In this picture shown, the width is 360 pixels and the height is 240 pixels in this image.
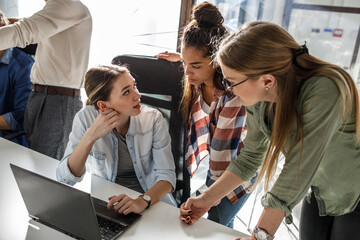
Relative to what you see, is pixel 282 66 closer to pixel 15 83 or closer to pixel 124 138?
pixel 124 138

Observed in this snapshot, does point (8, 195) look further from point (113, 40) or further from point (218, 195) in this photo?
point (113, 40)

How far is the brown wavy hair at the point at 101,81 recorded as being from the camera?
54.5 inches

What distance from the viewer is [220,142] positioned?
1.27 metres

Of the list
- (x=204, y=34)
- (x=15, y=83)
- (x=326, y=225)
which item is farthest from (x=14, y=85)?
(x=326, y=225)

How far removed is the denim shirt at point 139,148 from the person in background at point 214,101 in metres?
0.15

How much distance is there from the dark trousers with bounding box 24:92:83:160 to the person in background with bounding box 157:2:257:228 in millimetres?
907

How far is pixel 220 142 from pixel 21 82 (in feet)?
4.98

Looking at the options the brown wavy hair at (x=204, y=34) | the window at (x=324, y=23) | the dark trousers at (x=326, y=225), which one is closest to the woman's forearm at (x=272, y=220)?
the dark trousers at (x=326, y=225)

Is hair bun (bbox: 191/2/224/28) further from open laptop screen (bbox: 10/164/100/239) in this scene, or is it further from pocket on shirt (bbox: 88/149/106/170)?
open laptop screen (bbox: 10/164/100/239)

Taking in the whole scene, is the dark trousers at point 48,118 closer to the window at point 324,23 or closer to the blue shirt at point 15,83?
the blue shirt at point 15,83

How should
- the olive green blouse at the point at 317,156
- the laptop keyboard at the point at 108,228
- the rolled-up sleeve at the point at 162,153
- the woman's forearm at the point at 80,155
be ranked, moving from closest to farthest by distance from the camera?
the olive green blouse at the point at 317,156 → the laptop keyboard at the point at 108,228 → the woman's forearm at the point at 80,155 → the rolled-up sleeve at the point at 162,153

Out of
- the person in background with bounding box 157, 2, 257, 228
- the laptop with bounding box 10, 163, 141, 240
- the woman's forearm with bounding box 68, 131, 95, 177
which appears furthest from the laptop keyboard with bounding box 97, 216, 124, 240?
the person in background with bounding box 157, 2, 257, 228

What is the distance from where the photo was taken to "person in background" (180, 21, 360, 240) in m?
0.82

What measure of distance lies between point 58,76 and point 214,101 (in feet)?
3.53
